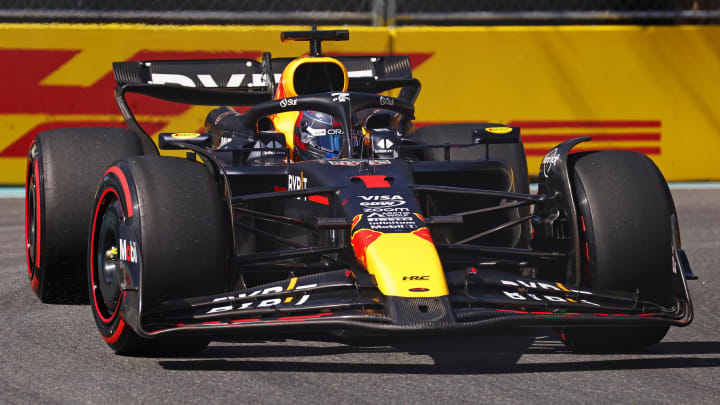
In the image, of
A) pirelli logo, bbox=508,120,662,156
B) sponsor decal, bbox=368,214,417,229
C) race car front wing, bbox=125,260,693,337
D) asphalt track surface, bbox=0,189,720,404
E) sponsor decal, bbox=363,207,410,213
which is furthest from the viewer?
pirelli logo, bbox=508,120,662,156

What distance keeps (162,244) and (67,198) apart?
1618 mm

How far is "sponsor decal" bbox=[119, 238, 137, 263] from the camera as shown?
15.6 ft

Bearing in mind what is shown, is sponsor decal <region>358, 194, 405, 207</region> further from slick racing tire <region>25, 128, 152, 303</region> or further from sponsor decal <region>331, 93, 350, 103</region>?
slick racing tire <region>25, 128, 152, 303</region>

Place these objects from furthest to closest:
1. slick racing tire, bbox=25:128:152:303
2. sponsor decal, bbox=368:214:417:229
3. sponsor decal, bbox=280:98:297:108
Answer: sponsor decal, bbox=280:98:297:108, slick racing tire, bbox=25:128:152:303, sponsor decal, bbox=368:214:417:229

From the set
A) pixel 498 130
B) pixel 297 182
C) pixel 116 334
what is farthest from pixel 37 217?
pixel 498 130

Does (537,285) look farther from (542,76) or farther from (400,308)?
(542,76)

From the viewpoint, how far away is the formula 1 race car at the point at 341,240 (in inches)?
179

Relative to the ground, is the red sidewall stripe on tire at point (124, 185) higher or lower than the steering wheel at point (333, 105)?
lower

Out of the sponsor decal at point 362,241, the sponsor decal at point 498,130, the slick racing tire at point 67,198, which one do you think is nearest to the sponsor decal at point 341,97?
the sponsor decal at point 498,130

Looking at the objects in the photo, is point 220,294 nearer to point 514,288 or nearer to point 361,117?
point 514,288

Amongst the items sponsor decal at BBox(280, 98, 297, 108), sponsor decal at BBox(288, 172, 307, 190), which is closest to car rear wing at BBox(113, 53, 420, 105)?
sponsor decal at BBox(280, 98, 297, 108)

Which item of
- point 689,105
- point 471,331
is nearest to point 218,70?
point 471,331

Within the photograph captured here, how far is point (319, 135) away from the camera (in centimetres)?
650

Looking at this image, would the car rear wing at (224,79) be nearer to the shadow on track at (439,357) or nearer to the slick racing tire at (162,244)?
the slick racing tire at (162,244)
